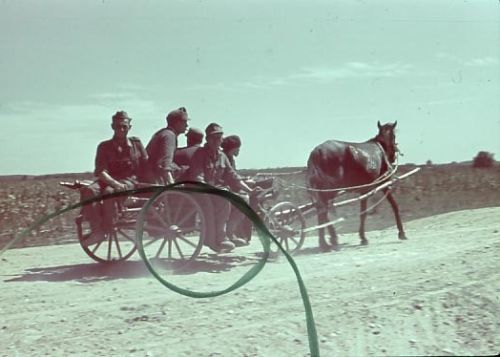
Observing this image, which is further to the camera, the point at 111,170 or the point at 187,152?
the point at 187,152

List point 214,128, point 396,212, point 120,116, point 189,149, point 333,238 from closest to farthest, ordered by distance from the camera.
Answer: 1. point 120,116
2. point 214,128
3. point 189,149
4. point 333,238
5. point 396,212

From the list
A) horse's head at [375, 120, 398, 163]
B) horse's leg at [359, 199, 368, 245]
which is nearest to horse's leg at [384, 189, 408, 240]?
horse's leg at [359, 199, 368, 245]

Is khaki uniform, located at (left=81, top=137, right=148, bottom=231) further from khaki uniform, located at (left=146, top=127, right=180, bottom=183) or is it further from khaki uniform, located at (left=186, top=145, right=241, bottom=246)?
khaki uniform, located at (left=186, top=145, right=241, bottom=246)

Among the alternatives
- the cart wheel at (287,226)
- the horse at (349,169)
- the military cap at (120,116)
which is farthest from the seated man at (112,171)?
the horse at (349,169)

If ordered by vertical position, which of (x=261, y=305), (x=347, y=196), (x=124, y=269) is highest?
(x=347, y=196)

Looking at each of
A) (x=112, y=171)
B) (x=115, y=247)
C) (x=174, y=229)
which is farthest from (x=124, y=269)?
(x=112, y=171)

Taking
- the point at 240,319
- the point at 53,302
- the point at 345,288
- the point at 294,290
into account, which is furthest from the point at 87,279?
the point at 345,288

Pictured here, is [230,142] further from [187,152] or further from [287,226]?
[287,226]
